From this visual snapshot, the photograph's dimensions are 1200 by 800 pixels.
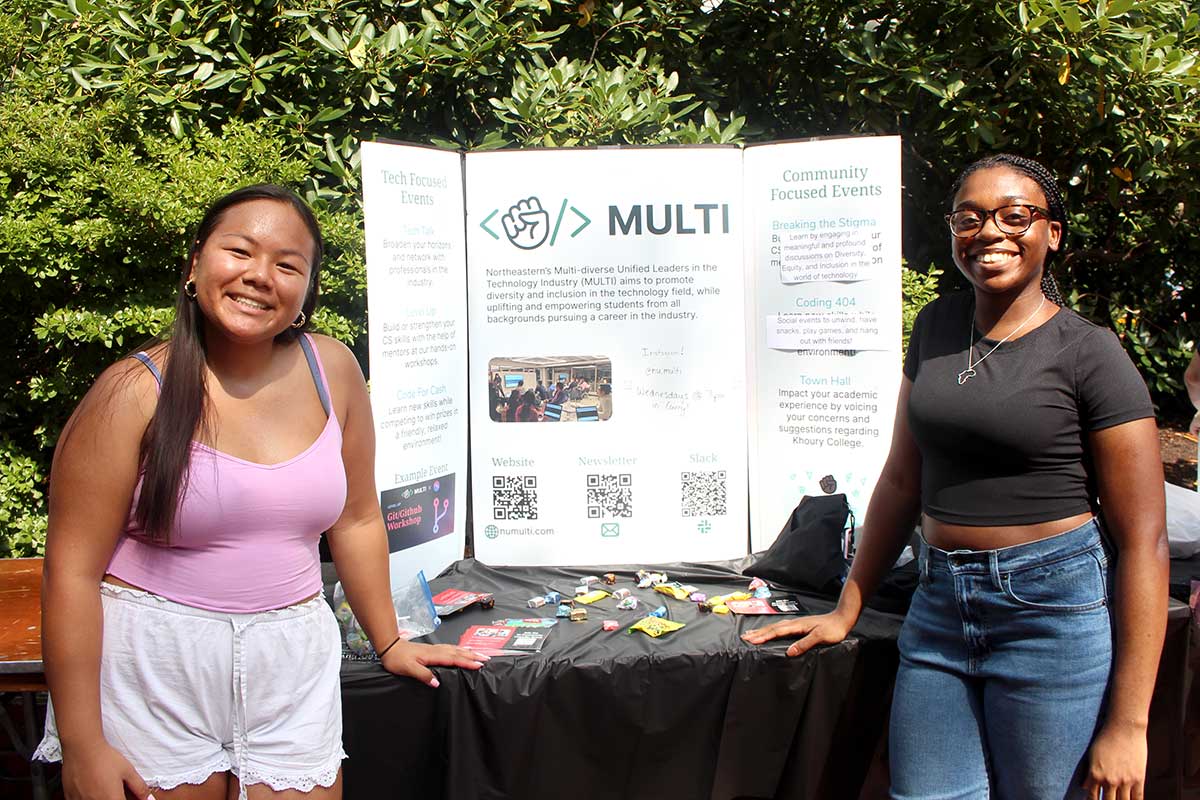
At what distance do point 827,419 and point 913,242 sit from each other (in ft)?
7.41

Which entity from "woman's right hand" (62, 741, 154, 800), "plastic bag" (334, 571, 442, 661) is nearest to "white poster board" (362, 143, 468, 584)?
"plastic bag" (334, 571, 442, 661)

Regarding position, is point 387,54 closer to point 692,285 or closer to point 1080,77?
point 692,285

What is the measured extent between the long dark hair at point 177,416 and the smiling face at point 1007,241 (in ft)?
4.67

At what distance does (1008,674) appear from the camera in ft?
6.10

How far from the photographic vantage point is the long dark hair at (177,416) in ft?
5.32

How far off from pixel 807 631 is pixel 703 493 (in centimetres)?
102

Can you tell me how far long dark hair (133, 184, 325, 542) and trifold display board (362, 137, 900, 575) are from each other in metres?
1.56

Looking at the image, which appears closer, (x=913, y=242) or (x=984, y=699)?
(x=984, y=699)

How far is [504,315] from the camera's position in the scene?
3488mm

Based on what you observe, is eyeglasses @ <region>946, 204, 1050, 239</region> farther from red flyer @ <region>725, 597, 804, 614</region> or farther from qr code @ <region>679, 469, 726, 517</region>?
qr code @ <region>679, 469, 726, 517</region>

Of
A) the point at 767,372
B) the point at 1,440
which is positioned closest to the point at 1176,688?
the point at 767,372

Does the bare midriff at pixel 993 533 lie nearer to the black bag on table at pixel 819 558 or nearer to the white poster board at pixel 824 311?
the black bag on table at pixel 819 558

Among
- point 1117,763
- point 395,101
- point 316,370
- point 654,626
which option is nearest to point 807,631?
point 654,626

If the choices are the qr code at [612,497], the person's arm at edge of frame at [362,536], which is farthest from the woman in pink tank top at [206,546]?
the qr code at [612,497]
